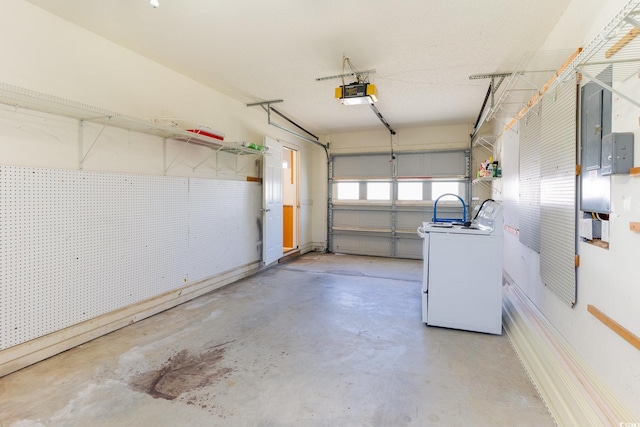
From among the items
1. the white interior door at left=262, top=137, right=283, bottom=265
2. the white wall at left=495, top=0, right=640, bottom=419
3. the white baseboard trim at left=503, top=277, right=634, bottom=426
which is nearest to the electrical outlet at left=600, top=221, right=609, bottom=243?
the white wall at left=495, top=0, right=640, bottom=419

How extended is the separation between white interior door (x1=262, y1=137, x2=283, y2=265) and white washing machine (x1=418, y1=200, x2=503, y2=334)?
268cm

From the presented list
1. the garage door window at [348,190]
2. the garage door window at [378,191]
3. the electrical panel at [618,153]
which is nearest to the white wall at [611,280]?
the electrical panel at [618,153]

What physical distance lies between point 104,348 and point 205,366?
3.18ft

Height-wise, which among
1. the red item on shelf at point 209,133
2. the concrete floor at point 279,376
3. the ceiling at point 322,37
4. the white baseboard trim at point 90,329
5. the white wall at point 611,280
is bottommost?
the concrete floor at point 279,376

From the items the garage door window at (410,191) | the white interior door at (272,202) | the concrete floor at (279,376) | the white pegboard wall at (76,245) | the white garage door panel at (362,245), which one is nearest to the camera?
the concrete floor at (279,376)

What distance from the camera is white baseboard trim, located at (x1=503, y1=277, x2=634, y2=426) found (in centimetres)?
144

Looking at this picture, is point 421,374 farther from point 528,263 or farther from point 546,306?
point 528,263

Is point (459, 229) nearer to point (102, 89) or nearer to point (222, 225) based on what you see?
point (222, 225)

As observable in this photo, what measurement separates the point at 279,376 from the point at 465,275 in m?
1.92

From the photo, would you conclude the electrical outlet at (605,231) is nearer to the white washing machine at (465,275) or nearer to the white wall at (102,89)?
the white washing machine at (465,275)

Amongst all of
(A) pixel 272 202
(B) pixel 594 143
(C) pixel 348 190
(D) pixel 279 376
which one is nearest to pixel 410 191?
(C) pixel 348 190

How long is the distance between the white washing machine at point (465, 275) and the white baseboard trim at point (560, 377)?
11.1 inches

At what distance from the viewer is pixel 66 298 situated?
7.88 feet

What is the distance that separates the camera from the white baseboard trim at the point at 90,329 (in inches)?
84.2
